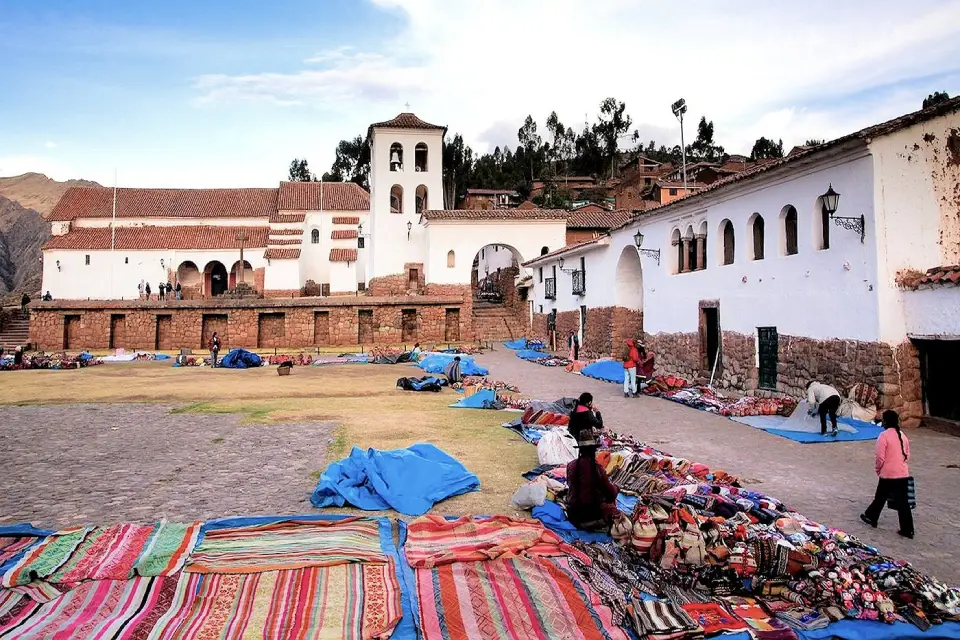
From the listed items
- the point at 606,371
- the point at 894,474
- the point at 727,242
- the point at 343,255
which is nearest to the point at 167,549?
the point at 894,474

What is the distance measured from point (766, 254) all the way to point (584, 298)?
12.3 metres

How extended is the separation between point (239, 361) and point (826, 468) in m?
22.4

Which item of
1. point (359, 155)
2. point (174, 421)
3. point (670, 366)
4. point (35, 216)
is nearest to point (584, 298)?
point (670, 366)

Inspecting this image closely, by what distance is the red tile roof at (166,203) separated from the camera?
49.2 m

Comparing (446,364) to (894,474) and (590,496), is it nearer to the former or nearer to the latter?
(590,496)

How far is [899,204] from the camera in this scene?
35.2 feet

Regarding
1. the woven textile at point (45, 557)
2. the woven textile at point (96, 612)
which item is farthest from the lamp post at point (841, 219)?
the woven textile at point (45, 557)

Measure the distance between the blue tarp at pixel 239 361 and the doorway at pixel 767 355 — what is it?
1935cm

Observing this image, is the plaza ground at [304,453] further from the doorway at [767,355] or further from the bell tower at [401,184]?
the bell tower at [401,184]

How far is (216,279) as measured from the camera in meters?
49.2

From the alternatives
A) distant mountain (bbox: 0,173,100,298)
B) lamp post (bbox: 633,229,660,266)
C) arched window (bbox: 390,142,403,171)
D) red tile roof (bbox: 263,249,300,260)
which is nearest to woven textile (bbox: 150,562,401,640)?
lamp post (bbox: 633,229,660,266)

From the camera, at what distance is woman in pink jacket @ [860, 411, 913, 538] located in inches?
230

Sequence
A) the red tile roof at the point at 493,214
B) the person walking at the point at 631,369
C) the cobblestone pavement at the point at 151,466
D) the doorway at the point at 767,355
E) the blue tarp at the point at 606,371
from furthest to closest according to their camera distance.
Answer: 1. the red tile roof at the point at 493,214
2. the blue tarp at the point at 606,371
3. the person walking at the point at 631,369
4. the doorway at the point at 767,355
5. the cobblestone pavement at the point at 151,466

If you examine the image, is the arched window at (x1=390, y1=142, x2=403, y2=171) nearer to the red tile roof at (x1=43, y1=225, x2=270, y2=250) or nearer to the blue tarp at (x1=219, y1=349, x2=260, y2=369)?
the red tile roof at (x1=43, y1=225, x2=270, y2=250)
